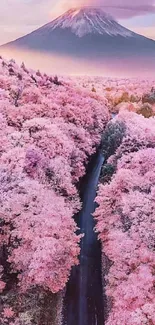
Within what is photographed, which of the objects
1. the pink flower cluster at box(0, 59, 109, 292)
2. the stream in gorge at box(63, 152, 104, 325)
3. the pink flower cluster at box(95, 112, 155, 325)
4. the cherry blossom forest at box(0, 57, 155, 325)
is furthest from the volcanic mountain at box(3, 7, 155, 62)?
the stream in gorge at box(63, 152, 104, 325)

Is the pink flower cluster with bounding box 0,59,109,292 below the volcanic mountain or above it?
below

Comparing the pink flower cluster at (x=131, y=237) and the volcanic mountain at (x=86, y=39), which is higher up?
the volcanic mountain at (x=86, y=39)

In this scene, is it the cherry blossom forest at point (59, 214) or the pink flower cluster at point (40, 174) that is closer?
the cherry blossom forest at point (59, 214)

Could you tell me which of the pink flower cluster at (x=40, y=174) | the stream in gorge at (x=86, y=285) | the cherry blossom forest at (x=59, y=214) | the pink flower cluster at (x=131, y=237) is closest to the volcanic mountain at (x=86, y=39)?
the pink flower cluster at (x=40, y=174)

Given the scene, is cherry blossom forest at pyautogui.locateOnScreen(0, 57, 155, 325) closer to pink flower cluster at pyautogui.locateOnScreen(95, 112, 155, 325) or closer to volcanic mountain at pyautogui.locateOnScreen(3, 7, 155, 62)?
pink flower cluster at pyautogui.locateOnScreen(95, 112, 155, 325)

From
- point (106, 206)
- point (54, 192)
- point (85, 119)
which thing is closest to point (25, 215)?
point (54, 192)

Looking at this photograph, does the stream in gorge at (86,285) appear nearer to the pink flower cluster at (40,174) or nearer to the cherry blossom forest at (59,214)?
the cherry blossom forest at (59,214)
